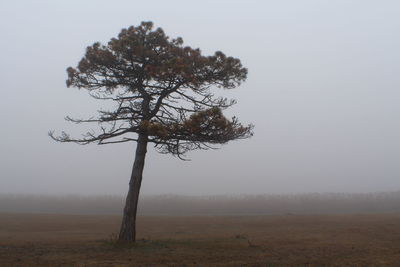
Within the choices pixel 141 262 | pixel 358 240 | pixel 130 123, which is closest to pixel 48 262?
pixel 141 262

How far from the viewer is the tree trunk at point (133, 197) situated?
15859 mm

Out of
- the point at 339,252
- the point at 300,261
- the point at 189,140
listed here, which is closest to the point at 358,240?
the point at 339,252

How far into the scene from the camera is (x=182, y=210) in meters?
60.1

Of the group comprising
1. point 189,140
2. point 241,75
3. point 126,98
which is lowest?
point 189,140

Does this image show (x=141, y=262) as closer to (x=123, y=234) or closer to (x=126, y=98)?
(x=123, y=234)

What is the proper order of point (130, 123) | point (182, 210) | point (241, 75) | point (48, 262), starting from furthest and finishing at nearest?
point (182, 210), point (241, 75), point (130, 123), point (48, 262)

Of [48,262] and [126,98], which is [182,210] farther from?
[48,262]

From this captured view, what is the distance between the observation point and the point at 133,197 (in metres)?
16.1

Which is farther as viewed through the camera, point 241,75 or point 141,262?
point 241,75

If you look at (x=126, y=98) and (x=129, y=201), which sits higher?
(x=126, y=98)

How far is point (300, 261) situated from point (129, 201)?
8.06 meters

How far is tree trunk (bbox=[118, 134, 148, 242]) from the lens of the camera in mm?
15859

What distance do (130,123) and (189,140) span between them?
3.14m

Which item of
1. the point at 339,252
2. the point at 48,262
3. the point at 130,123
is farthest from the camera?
the point at 130,123
